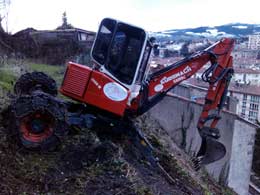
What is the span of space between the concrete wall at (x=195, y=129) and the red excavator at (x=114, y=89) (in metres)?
5.96

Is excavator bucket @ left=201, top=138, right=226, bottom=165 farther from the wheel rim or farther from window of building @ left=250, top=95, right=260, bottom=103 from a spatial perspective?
window of building @ left=250, top=95, right=260, bottom=103

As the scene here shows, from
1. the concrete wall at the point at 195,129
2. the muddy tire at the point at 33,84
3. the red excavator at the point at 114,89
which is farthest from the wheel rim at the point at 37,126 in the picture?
the concrete wall at the point at 195,129

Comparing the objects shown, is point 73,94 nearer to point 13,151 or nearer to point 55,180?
point 13,151

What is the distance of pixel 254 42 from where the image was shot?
2184 inches

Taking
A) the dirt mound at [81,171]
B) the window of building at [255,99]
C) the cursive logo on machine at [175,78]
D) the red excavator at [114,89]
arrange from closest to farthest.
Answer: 1. the dirt mound at [81,171]
2. the red excavator at [114,89]
3. the cursive logo on machine at [175,78]
4. the window of building at [255,99]

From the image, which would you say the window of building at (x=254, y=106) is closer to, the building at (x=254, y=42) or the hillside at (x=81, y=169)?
the building at (x=254, y=42)

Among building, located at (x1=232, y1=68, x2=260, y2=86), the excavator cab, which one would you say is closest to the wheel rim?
the excavator cab

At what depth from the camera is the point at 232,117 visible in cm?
1325

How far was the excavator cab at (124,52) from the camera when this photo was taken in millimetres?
6445

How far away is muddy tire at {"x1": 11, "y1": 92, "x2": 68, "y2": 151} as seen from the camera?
5.54 meters

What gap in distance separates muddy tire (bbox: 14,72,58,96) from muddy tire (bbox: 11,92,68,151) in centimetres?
160

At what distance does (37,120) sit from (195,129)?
322 inches

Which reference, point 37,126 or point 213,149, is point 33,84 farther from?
point 213,149

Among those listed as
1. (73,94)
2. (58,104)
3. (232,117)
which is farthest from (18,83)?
(232,117)
